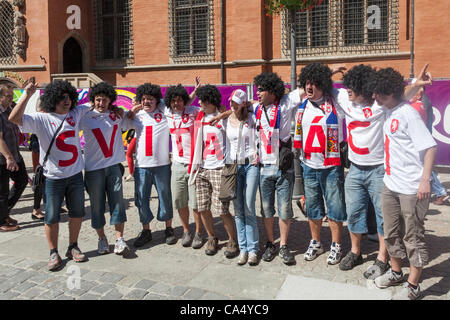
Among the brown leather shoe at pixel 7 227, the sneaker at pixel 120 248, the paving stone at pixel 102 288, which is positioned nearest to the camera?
the paving stone at pixel 102 288

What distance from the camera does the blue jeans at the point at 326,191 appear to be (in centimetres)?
469

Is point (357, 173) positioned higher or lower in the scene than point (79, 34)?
lower

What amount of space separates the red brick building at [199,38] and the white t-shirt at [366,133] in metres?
11.5

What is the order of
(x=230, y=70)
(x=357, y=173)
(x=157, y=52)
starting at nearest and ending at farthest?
1. (x=357, y=173)
2. (x=230, y=70)
3. (x=157, y=52)

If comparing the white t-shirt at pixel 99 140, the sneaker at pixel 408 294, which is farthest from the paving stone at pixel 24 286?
the sneaker at pixel 408 294

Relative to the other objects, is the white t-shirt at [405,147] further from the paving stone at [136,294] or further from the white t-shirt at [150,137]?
the white t-shirt at [150,137]

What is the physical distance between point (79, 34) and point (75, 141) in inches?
639

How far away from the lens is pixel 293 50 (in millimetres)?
8742

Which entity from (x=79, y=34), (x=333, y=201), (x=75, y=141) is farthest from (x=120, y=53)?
(x=333, y=201)

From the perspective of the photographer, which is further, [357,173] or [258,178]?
[258,178]

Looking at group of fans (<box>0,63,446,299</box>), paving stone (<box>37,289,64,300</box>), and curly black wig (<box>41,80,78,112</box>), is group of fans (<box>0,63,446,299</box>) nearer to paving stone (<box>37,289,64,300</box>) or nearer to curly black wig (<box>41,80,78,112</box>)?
curly black wig (<box>41,80,78,112</box>)

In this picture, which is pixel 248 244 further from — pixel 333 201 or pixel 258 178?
pixel 333 201

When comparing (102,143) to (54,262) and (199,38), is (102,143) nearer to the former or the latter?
(54,262)

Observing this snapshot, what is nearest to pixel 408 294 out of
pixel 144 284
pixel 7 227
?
pixel 144 284
